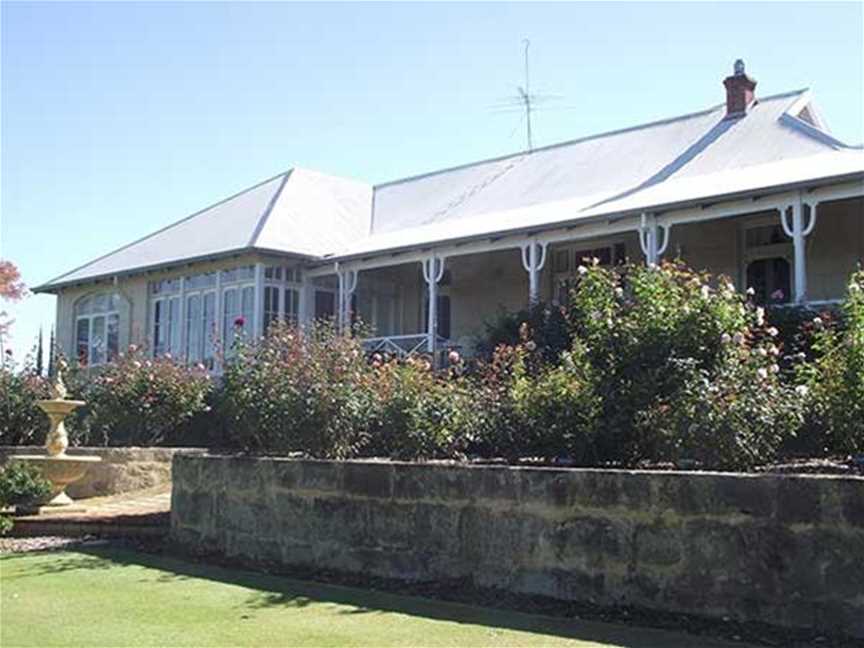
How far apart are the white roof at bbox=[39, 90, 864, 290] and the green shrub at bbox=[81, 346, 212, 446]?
20.9 feet

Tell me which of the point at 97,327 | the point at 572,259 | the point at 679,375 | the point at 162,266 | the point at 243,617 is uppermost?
the point at 162,266

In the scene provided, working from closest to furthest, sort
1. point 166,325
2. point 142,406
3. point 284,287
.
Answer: point 142,406
point 284,287
point 166,325

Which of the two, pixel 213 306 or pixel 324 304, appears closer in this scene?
pixel 324 304

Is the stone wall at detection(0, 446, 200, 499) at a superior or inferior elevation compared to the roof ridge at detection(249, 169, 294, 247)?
inferior

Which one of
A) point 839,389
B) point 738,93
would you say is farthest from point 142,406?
point 738,93

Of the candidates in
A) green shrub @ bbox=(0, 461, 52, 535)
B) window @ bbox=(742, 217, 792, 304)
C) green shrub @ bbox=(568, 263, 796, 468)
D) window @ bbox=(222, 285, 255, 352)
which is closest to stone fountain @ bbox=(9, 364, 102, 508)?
green shrub @ bbox=(0, 461, 52, 535)

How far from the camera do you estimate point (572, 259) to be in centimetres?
2139

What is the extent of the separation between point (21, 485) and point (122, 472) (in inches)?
93.7

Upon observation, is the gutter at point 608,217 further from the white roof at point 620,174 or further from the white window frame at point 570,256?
the white window frame at point 570,256

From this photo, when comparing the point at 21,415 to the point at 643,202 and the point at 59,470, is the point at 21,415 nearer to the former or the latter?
the point at 59,470

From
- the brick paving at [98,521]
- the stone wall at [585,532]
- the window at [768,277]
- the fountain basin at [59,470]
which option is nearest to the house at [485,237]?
the window at [768,277]

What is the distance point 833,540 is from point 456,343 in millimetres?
16210

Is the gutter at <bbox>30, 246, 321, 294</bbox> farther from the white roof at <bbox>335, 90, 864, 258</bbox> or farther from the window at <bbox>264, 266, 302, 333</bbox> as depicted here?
the white roof at <bbox>335, 90, 864, 258</bbox>

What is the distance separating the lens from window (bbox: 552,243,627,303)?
815 inches
